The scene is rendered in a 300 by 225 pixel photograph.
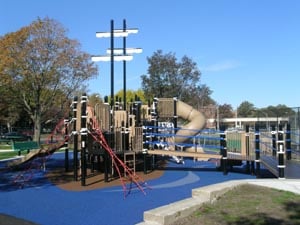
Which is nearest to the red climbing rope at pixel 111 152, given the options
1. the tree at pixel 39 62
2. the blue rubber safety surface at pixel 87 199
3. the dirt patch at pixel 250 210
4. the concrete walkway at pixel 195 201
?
the blue rubber safety surface at pixel 87 199

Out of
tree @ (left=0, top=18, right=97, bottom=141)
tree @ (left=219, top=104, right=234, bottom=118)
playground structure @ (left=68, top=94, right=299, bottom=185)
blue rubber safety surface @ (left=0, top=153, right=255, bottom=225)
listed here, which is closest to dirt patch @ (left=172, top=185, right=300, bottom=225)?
blue rubber safety surface @ (left=0, top=153, right=255, bottom=225)

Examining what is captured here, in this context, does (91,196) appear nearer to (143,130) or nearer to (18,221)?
(18,221)

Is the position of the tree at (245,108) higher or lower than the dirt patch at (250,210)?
higher

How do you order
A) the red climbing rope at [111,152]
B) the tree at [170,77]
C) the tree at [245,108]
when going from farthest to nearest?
the tree at [245,108]
the tree at [170,77]
the red climbing rope at [111,152]

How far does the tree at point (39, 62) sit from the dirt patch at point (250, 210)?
32.1 meters

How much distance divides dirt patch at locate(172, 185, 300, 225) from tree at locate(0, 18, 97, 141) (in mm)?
32070

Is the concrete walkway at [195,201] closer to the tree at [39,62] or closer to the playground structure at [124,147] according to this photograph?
the playground structure at [124,147]

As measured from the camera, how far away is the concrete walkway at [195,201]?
801 cm

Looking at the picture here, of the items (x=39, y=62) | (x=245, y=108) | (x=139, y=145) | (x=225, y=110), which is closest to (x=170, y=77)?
(x=39, y=62)

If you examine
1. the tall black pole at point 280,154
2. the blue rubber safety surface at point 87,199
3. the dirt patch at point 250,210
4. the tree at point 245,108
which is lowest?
the blue rubber safety surface at point 87,199

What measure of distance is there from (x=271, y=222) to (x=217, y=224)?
2.99 ft

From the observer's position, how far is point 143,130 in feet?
57.1

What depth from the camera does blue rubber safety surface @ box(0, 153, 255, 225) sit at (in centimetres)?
945

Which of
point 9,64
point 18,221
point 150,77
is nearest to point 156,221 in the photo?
point 18,221
